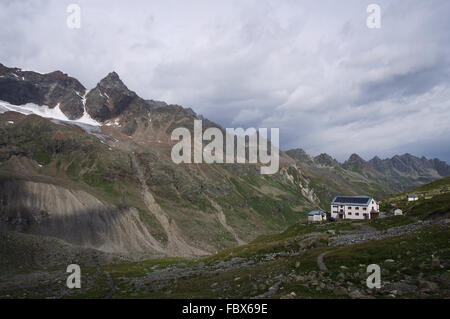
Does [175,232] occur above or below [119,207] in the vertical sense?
below

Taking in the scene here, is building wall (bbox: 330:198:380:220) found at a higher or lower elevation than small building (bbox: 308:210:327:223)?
higher

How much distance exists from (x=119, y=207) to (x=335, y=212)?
122600 mm

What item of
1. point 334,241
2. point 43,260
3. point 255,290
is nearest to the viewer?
point 255,290

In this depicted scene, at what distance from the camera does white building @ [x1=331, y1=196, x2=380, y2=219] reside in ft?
334

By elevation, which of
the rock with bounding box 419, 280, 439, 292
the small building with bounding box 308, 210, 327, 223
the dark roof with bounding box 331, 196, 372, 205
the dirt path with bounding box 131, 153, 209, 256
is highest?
the dark roof with bounding box 331, 196, 372, 205

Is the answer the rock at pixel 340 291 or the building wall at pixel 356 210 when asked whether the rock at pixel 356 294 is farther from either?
the building wall at pixel 356 210

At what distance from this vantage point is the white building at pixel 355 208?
102 meters

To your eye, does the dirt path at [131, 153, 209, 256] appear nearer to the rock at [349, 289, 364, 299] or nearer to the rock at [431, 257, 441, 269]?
the rock at [349, 289, 364, 299]

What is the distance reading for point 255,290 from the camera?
108 ft

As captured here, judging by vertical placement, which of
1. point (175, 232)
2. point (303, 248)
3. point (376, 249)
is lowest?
point (175, 232)

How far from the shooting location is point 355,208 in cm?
10519

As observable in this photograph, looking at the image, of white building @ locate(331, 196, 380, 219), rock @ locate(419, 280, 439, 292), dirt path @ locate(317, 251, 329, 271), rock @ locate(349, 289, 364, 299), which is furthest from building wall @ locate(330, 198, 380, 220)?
rock @ locate(349, 289, 364, 299)
